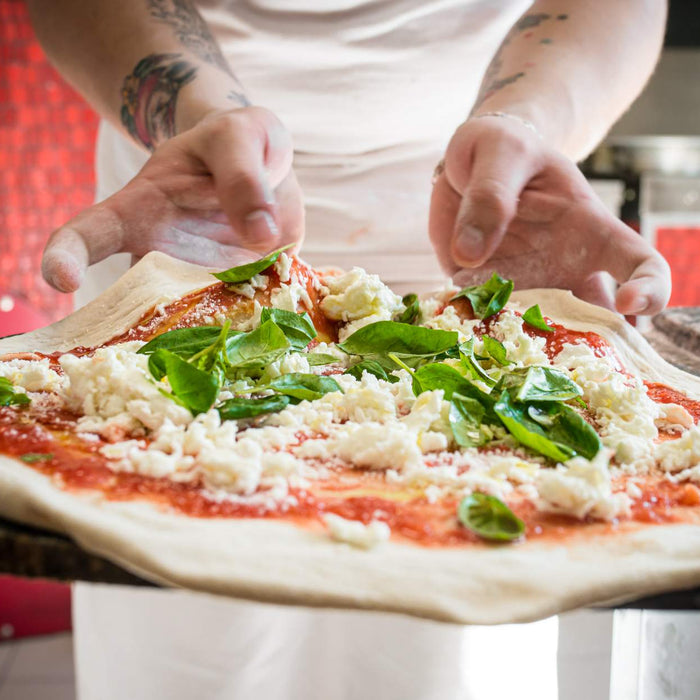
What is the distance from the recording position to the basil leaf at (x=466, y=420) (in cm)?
93

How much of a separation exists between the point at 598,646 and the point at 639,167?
342 centimetres

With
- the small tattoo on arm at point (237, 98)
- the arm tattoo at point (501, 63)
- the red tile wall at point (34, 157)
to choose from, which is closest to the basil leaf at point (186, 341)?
the small tattoo on arm at point (237, 98)

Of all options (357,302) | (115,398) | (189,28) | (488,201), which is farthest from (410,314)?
(189,28)

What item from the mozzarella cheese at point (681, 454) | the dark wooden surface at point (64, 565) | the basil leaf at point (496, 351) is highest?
the basil leaf at point (496, 351)

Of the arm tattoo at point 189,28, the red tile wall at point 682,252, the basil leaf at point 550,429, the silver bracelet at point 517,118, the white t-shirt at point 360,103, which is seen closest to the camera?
the basil leaf at point 550,429

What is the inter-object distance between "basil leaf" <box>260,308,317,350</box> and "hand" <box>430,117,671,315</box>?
532mm

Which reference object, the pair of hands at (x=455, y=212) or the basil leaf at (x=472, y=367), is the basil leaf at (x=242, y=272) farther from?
the basil leaf at (x=472, y=367)

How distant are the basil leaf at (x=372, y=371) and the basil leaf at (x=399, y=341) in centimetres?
4

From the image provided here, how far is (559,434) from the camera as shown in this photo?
94cm

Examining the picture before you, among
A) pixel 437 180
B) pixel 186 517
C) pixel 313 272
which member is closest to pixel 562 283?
pixel 437 180

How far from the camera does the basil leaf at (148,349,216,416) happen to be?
0.94 m

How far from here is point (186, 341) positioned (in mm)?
1192

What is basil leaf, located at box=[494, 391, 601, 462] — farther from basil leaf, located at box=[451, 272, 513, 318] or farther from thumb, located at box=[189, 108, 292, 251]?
thumb, located at box=[189, 108, 292, 251]

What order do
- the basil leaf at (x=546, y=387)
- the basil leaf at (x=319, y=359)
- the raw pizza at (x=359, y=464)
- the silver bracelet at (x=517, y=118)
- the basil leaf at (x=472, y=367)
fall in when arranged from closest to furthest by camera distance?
the raw pizza at (x=359, y=464)
the basil leaf at (x=546, y=387)
the basil leaf at (x=472, y=367)
the basil leaf at (x=319, y=359)
the silver bracelet at (x=517, y=118)
